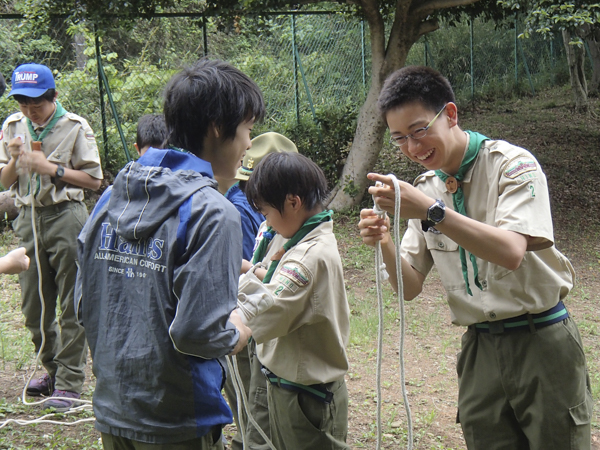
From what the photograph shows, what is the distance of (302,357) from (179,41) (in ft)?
36.7

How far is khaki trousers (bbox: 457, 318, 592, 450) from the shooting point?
2.30 meters

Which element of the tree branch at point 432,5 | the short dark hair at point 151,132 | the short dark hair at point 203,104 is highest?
the tree branch at point 432,5

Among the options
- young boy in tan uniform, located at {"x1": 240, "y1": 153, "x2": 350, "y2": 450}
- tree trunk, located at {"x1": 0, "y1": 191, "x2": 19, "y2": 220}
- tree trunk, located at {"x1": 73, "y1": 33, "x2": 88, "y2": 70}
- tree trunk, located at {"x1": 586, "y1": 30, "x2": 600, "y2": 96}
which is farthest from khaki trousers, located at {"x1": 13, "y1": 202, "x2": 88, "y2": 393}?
tree trunk, located at {"x1": 586, "y1": 30, "x2": 600, "y2": 96}

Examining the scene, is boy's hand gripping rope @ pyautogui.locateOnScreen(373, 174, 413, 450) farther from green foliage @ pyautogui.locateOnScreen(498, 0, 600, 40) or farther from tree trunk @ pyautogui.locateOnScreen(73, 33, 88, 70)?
tree trunk @ pyautogui.locateOnScreen(73, 33, 88, 70)

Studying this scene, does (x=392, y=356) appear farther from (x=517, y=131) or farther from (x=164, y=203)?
(x=517, y=131)

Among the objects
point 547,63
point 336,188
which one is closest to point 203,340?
point 336,188

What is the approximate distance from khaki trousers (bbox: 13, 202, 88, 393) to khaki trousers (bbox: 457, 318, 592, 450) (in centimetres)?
277

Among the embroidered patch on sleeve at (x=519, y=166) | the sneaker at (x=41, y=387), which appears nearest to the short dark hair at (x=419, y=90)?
the embroidered patch on sleeve at (x=519, y=166)

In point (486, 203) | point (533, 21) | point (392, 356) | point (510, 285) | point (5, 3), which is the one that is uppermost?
point (5, 3)

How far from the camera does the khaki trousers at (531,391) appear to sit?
90.7 inches

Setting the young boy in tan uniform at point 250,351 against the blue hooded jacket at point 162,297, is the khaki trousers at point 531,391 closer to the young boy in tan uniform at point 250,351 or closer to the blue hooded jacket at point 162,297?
the young boy in tan uniform at point 250,351

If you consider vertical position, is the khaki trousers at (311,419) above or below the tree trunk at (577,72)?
Answer: below

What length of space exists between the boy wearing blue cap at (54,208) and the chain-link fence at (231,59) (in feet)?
13.6

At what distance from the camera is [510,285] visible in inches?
89.6
